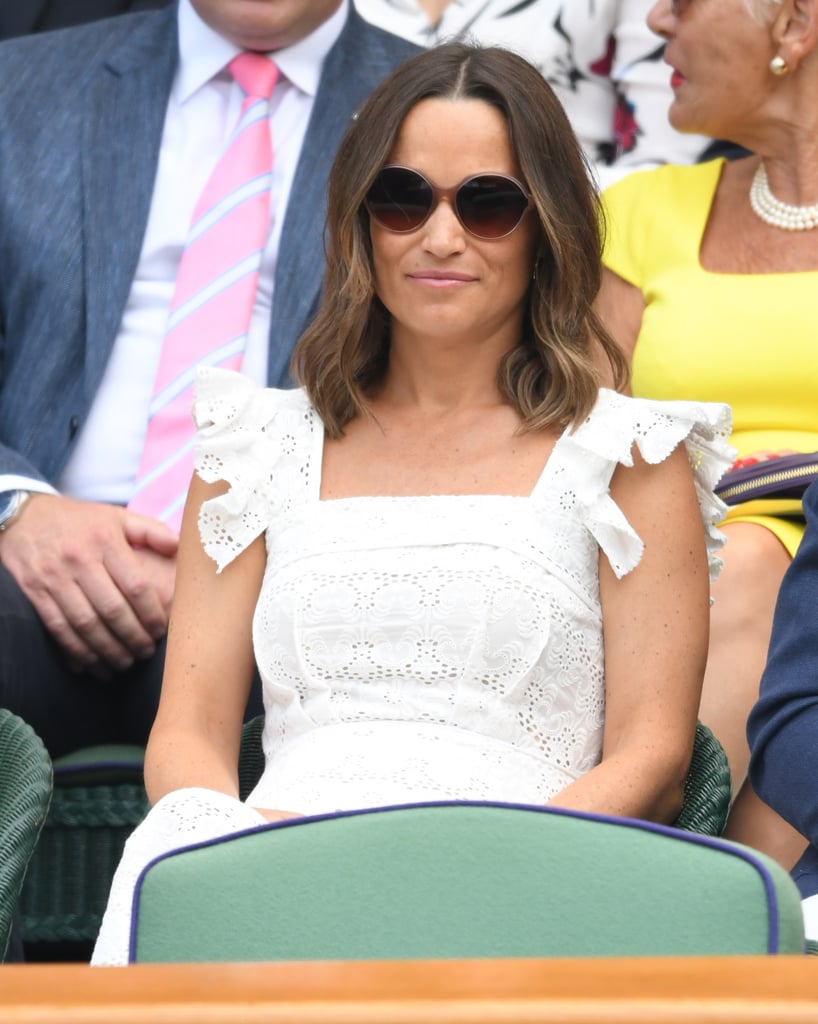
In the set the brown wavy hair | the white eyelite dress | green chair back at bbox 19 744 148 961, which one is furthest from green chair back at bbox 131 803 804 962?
green chair back at bbox 19 744 148 961

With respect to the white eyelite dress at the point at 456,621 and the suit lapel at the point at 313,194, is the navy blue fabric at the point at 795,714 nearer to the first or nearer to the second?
the white eyelite dress at the point at 456,621

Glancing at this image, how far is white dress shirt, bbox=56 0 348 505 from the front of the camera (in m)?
3.07

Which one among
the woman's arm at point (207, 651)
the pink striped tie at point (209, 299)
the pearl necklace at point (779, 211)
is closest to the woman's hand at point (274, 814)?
the woman's arm at point (207, 651)

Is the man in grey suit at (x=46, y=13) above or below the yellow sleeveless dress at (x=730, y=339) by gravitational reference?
above

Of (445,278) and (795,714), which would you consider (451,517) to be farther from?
(795,714)

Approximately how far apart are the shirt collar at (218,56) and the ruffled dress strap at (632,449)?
1230 mm

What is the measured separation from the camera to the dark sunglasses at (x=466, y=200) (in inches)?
91.5

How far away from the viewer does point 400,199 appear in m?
2.36

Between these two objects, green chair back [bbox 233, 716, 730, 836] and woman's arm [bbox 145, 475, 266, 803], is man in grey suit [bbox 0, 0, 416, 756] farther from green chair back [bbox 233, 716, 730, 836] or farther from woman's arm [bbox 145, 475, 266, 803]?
green chair back [bbox 233, 716, 730, 836]

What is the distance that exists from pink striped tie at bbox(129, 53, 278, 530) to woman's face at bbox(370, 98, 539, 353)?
0.69 metres

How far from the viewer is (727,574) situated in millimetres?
2646

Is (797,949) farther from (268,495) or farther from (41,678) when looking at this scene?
(41,678)

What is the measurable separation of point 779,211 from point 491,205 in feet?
3.24

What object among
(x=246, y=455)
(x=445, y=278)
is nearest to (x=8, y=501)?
(x=246, y=455)
